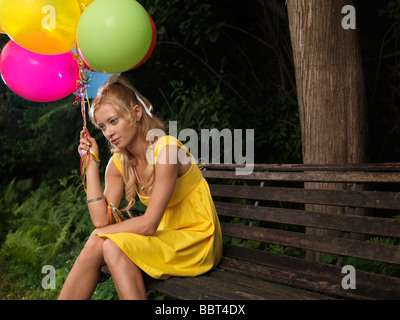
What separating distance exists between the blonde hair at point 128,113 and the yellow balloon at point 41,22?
0.34 m

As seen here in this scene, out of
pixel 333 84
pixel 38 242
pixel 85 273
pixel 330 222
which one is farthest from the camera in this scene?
pixel 38 242

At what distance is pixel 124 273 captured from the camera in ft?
6.57

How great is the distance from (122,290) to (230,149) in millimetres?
2382

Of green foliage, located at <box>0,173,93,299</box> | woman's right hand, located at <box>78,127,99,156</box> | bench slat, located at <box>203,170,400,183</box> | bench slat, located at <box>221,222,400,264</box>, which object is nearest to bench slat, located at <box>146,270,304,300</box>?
bench slat, located at <box>221,222,400,264</box>

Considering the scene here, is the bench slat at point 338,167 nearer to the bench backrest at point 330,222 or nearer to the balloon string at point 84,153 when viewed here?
the bench backrest at point 330,222

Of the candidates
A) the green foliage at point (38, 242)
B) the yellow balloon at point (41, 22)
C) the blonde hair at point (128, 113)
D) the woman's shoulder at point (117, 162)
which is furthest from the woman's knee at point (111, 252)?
the green foliage at point (38, 242)

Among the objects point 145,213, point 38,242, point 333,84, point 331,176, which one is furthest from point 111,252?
point 38,242

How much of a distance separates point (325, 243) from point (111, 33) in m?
1.56

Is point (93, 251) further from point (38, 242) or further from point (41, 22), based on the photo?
point (38, 242)

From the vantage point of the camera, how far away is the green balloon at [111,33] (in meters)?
2.12

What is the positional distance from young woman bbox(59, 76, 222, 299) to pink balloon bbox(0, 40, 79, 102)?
30 cm

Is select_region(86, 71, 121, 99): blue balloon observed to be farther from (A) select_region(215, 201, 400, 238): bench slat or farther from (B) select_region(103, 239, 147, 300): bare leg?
(A) select_region(215, 201, 400, 238): bench slat
